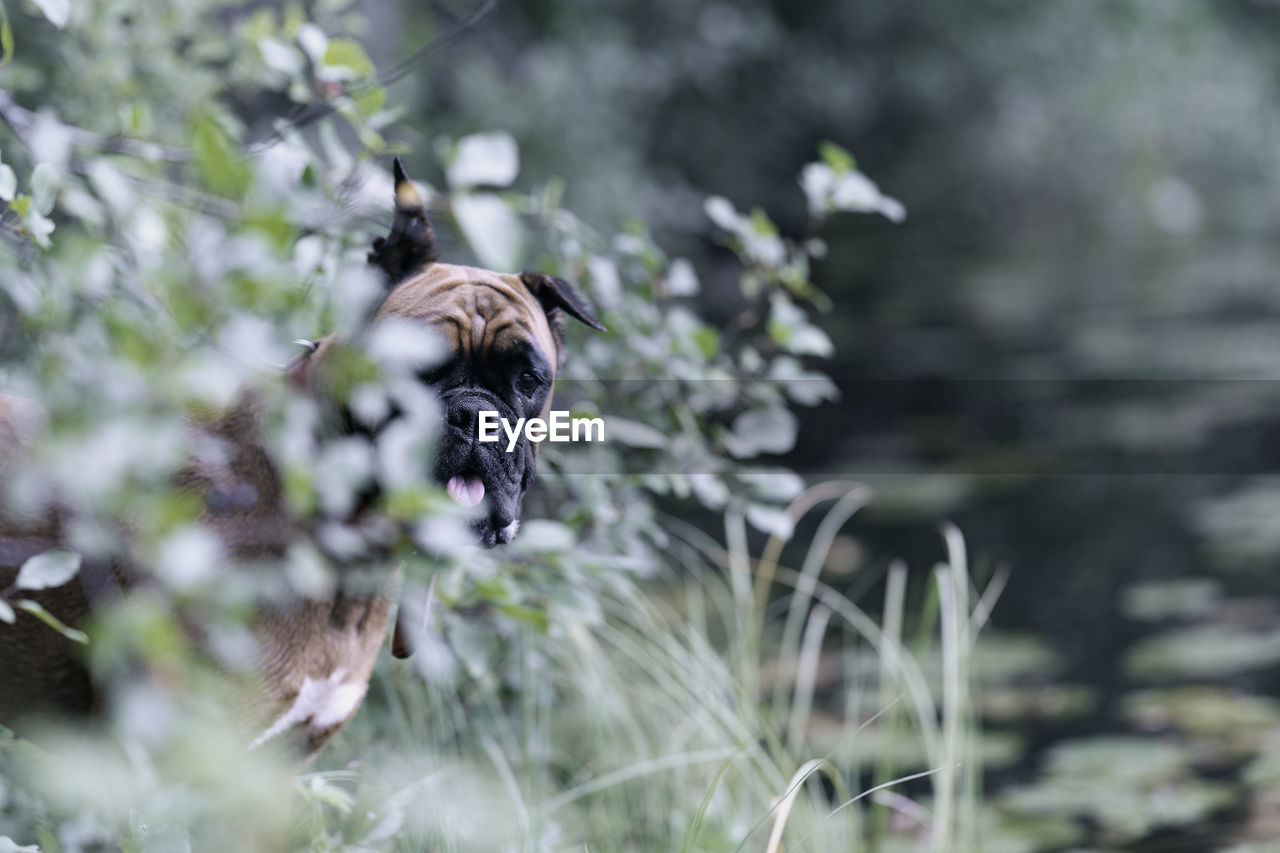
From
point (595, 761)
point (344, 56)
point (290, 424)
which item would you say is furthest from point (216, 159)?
point (595, 761)

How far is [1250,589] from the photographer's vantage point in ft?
14.8

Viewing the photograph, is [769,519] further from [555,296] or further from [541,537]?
[555,296]

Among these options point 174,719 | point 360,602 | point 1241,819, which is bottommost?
point 360,602

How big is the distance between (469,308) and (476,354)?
6 cm

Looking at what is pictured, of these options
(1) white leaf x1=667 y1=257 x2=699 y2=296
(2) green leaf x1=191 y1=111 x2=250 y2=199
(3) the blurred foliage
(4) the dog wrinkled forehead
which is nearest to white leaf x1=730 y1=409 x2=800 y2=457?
(3) the blurred foliage

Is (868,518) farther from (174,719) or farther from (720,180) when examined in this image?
(720,180)

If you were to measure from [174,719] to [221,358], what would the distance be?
0.96 ft

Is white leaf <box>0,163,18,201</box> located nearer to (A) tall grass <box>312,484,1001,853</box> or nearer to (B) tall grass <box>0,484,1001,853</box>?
(B) tall grass <box>0,484,1001,853</box>

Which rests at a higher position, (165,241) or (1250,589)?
(1250,589)

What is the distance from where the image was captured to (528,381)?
58.9 inches

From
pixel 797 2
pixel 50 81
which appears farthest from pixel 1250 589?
pixel 797 2

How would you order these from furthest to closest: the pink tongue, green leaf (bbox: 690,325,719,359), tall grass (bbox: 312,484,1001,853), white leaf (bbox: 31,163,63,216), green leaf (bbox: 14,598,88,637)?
green leaf (bbox: 690,325,719,359) < tall grass (bbox: 312,484,1001,853) < the pink tongue < white leaf (bbox: 31,163,63,216) < green leaf (bbox: 14,598,88,637)

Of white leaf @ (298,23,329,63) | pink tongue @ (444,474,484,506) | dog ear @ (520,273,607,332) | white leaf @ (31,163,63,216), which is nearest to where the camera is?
white leaf @ (31,163,63,216)

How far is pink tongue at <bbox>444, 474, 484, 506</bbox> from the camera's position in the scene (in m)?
1.39
